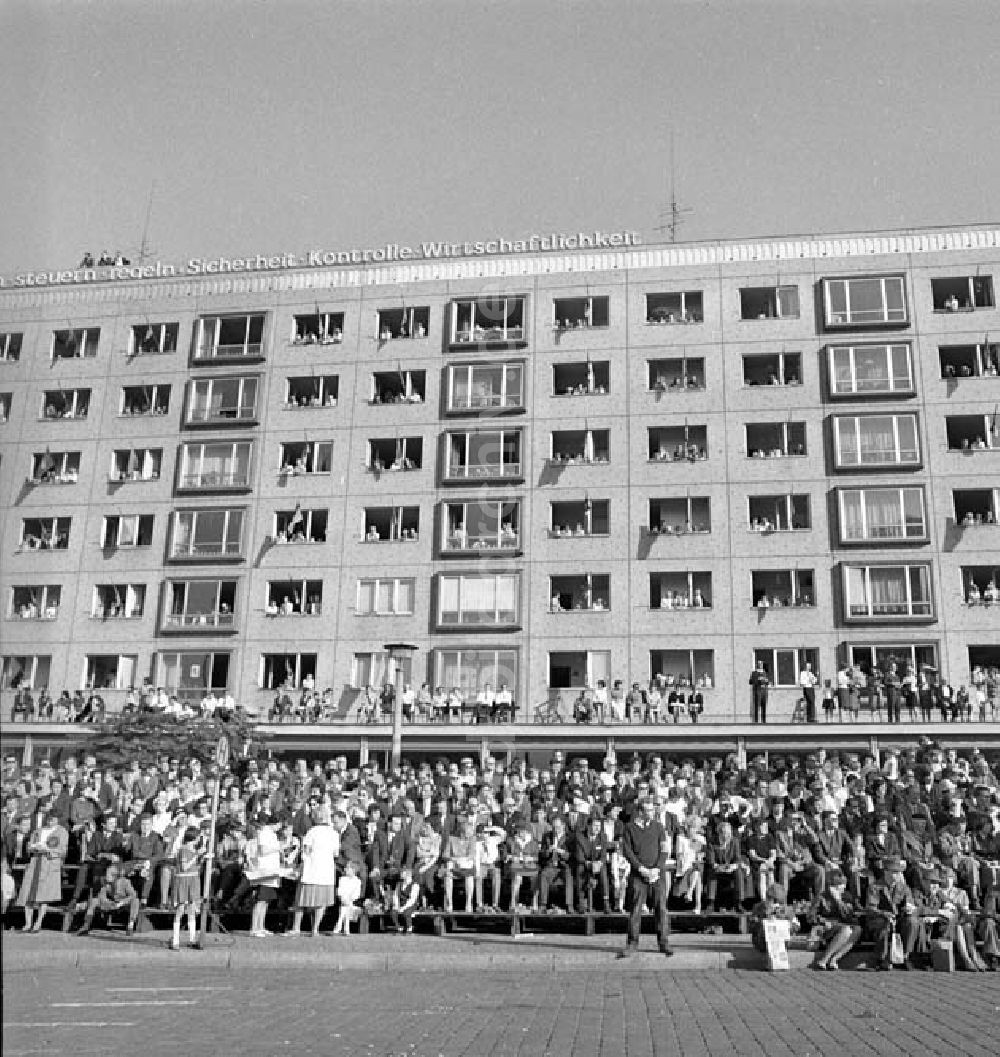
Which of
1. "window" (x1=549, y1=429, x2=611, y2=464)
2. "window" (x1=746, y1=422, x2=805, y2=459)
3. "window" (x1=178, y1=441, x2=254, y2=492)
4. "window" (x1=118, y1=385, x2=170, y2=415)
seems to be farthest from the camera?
"window" (x1=118, y1=385, x2=170, y2=415)

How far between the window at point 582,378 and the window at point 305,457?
1069cm

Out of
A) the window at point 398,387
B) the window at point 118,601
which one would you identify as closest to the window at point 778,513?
the window at point 398,387

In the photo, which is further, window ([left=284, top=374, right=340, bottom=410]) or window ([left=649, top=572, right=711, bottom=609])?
window ([left=284, top=374, right=340, bottom=410])

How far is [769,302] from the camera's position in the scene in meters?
52.8

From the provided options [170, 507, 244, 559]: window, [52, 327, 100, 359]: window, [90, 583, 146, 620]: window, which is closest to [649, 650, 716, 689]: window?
[170, 507, 244, 559]: window

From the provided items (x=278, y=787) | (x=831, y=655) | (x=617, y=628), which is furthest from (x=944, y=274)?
Answer: (x=278, y=787)

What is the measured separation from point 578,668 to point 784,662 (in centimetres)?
841

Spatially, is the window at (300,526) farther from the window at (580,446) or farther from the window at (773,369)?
the window at (773,369)

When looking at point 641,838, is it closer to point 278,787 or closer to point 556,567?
point 278,787

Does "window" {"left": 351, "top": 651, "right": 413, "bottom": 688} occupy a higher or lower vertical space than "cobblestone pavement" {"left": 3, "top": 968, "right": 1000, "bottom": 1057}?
higher

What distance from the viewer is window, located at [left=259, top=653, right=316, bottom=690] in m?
50.3

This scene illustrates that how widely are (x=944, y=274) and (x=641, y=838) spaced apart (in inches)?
1602

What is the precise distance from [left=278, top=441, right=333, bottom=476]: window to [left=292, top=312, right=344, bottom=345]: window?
495cm

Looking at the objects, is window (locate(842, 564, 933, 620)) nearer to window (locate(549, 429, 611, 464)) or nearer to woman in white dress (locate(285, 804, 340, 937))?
window (locate(549, 429, 611, 464))
